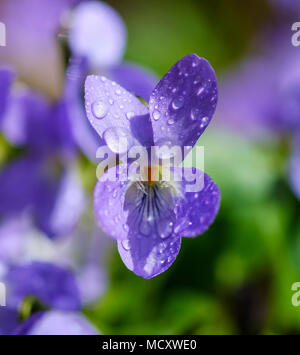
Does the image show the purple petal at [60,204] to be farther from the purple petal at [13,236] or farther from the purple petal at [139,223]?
the purple petal at [139,223]

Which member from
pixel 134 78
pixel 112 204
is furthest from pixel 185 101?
pixel 134 78

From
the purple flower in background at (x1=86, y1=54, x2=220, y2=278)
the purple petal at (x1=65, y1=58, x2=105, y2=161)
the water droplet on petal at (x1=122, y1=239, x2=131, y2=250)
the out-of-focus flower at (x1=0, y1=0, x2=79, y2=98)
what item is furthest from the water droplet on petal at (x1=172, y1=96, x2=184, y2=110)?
the out-of-focus flower at (x1=0, y1=0, x2=79, y2=98)

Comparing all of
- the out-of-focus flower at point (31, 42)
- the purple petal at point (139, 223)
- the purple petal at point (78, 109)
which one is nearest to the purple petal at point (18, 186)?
the purple petal at point (78, 109)

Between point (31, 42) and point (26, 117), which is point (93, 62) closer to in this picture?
point (26, 117)

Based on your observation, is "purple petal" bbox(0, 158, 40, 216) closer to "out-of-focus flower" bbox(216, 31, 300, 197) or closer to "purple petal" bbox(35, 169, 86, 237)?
"purple petal" bbox(35, 169, 86, 237)

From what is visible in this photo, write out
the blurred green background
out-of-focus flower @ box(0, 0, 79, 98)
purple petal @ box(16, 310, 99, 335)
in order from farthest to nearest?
1. out-of-focus flower @ box(0, 0, 79, 98)
2. the blurred green background
3. purple petal @ box(16, 310, 99, 335)

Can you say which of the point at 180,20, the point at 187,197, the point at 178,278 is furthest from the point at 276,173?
the point at 180,20
